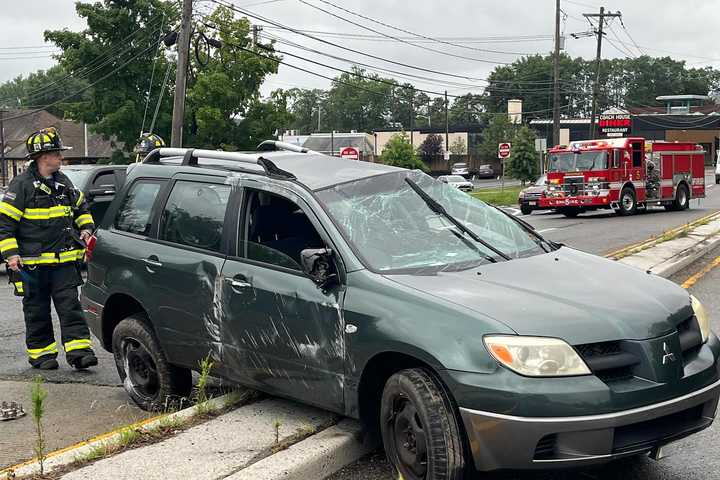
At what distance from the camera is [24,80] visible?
16350 cm

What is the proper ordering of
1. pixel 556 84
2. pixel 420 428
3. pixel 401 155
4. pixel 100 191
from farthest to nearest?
pixel 401 155 → pixel 556 84 → pixel 100 191 → pixel 420 428

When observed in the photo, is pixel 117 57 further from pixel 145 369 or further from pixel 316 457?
pixel 316 457

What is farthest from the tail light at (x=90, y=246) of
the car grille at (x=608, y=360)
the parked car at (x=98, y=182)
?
the parked car at (x=98, y=182)

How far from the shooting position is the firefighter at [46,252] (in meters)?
6.79

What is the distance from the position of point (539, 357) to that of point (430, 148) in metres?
86.9

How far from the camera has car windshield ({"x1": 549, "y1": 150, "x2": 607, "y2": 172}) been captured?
26125 millimetres

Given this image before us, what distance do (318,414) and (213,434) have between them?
0.65m

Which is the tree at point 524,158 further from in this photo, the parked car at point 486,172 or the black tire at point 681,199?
the parked car at point 486,172

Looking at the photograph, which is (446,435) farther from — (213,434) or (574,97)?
(574,97)

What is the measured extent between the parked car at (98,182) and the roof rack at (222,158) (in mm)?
8076

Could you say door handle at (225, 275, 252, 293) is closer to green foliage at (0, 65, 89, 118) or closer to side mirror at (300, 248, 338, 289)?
side mirror at (300, 248, 338, 289)

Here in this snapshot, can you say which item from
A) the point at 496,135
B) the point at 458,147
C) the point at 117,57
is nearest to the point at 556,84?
the point at 117,57

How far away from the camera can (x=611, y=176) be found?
26.0m

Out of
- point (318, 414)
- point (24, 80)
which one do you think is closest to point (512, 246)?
point (318, 414)
